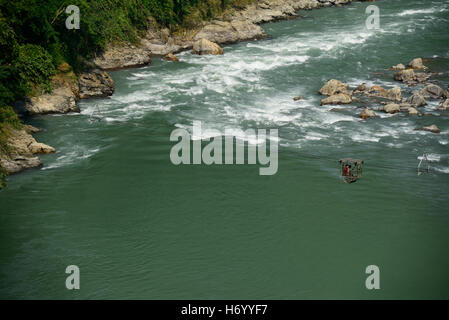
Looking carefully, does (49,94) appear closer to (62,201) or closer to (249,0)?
(62,201)

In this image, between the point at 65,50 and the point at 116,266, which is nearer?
the point at 116,266

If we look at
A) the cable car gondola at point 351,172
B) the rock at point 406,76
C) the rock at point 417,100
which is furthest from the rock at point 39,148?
the rock at point 406,76

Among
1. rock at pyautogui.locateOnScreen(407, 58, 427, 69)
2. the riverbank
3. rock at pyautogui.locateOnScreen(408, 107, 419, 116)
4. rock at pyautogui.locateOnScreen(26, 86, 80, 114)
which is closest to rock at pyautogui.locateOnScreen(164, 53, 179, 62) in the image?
the riverbank

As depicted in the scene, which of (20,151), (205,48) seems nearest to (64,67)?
(20,151)

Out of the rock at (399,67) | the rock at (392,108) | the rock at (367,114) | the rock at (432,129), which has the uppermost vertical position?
the rock at (399,67)

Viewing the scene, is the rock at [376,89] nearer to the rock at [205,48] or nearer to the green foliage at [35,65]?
the rock at [205,48]

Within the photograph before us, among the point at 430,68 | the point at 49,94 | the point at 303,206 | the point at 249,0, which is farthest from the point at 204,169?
the point at 249,0
